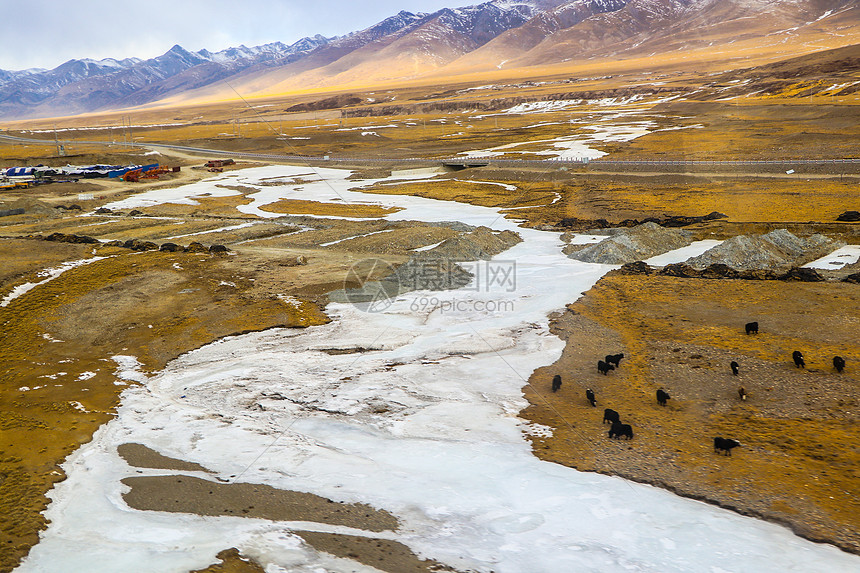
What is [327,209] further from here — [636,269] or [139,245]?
[636,269]

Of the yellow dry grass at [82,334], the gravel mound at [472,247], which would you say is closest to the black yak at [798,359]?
the yellow dry grass at [82,334]

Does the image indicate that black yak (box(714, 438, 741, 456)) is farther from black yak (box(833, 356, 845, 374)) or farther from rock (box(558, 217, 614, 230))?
rock (box(558, 217, 614, 230))

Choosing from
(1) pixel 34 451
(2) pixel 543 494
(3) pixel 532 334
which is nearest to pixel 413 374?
(3) pixel 532 334

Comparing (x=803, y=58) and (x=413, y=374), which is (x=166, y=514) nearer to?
(x=413, y=374)

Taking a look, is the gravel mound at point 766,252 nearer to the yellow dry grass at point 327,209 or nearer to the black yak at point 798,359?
the black yak at point 798,359

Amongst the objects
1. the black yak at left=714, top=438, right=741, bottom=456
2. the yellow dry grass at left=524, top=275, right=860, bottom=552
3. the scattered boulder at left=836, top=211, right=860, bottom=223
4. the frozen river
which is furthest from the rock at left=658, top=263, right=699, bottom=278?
the black yak at left=714, top=438, right=741, bottom=456

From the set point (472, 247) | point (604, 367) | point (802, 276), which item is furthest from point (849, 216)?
point (604, 367)
